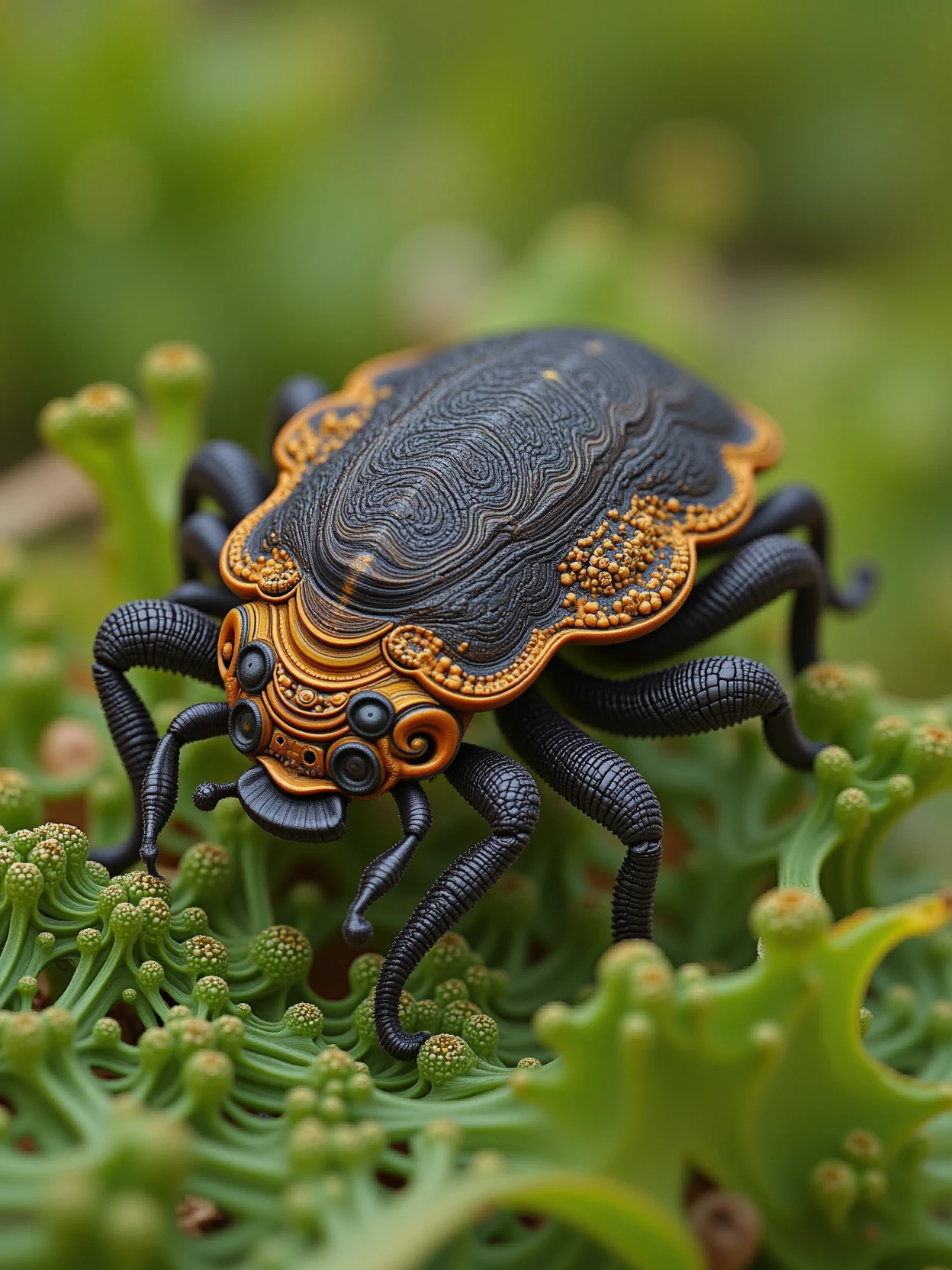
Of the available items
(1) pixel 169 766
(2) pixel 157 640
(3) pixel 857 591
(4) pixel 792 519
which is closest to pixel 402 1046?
(1) pixel 169 766

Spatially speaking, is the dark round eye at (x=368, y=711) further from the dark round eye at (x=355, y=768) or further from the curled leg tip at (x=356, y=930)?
the curled leg tip at (x=356, y=930)

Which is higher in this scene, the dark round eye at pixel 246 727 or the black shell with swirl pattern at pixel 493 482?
the black shell with swirl pattern at pixel 493 482

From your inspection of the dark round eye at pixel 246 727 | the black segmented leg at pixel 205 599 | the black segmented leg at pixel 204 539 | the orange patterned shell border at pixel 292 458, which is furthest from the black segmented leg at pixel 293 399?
the dark round eye at pixel 246 727

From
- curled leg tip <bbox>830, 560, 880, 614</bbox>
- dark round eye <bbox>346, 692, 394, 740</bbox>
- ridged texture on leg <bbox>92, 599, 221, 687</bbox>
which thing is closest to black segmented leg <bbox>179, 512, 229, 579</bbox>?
ridged texture on leg <bbox>92, 599, 221, 687</bbox>

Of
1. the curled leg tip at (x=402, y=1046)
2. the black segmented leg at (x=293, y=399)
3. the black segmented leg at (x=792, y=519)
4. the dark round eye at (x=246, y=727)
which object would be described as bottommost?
the curled leg tip at (x=402, y=1046)

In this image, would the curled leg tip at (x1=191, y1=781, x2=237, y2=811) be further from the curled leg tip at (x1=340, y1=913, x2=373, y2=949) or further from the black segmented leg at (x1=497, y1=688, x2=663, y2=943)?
the black segmented leg at (x1=497, y1=688, x2=663, y2=943)

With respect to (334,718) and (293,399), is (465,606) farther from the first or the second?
(293,399)

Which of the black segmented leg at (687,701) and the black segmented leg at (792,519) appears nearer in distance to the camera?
the black segmented leg at (687,701)

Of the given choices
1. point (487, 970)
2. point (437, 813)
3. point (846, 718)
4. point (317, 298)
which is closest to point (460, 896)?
A: point (487, 970)
